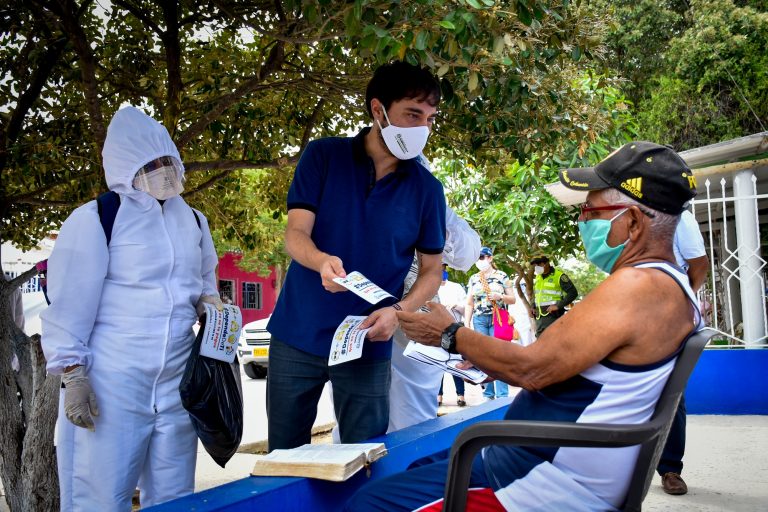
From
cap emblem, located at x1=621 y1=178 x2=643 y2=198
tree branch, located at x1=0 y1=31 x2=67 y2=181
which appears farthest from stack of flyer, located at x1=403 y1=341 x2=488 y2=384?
tree branch, located at x1=0 y1=31 x2=67 y2=181

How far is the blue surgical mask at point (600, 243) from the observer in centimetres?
228

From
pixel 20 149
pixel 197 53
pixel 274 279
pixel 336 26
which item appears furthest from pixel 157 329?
pixel 274 279

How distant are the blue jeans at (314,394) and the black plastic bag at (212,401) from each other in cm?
18

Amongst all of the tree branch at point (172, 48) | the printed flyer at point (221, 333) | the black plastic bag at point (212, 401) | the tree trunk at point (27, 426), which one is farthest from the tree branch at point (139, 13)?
the black plastic bag at point (212, 401)

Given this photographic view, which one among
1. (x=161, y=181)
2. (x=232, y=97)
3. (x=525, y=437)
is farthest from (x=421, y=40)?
(x=232, y=97)

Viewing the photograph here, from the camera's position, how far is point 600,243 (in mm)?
2318

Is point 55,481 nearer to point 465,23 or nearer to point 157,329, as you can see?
point 157,329

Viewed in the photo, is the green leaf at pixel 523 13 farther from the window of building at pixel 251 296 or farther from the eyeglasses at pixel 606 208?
the window of building at pixel 251 296

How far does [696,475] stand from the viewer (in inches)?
238

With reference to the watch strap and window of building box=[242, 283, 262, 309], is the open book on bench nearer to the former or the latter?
the watch strap

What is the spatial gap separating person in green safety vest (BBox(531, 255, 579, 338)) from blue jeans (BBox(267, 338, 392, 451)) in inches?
299

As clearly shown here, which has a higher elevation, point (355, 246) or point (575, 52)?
point (575, 52)

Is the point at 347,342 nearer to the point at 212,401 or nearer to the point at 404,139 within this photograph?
the point at 212,401

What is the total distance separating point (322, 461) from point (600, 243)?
1228 millimetres
